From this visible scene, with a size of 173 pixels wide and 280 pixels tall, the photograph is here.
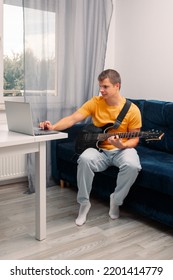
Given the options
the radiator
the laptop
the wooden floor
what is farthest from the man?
the radiator

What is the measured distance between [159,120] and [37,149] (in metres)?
1.21

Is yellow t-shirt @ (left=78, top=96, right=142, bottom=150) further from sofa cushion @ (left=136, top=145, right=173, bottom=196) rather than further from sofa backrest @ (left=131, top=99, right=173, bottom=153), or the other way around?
sofa backrest @ (left=131, top=99, right=173, bottom=153)

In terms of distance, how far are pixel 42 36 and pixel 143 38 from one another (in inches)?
39.3

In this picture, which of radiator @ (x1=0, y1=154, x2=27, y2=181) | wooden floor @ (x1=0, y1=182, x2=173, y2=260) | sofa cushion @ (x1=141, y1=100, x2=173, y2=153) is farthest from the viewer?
radiator @ (x1=0, y1=154, x2=27, y2=181)

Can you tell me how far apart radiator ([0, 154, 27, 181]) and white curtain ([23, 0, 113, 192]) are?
0.11 meters

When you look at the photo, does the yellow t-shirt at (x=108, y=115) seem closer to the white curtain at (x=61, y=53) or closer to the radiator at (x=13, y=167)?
the white curtain at (x=61, y=53)

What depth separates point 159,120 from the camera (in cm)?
284

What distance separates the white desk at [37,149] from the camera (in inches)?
74.5

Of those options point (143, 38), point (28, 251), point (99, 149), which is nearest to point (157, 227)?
point (99, 149)

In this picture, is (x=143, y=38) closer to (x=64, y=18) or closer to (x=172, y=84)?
(x=172, y=84)

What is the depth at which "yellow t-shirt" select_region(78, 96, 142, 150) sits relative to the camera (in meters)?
2.50

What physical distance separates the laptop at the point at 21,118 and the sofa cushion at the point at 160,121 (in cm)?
109

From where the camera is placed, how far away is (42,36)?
3035 mm

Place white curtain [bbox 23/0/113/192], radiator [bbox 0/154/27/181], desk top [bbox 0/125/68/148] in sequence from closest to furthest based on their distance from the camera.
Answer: desk top [bbox 0/125/68/148] → white curtain [bbox 23/0/113/192] → radiator [bbox 0/154/27/181]
